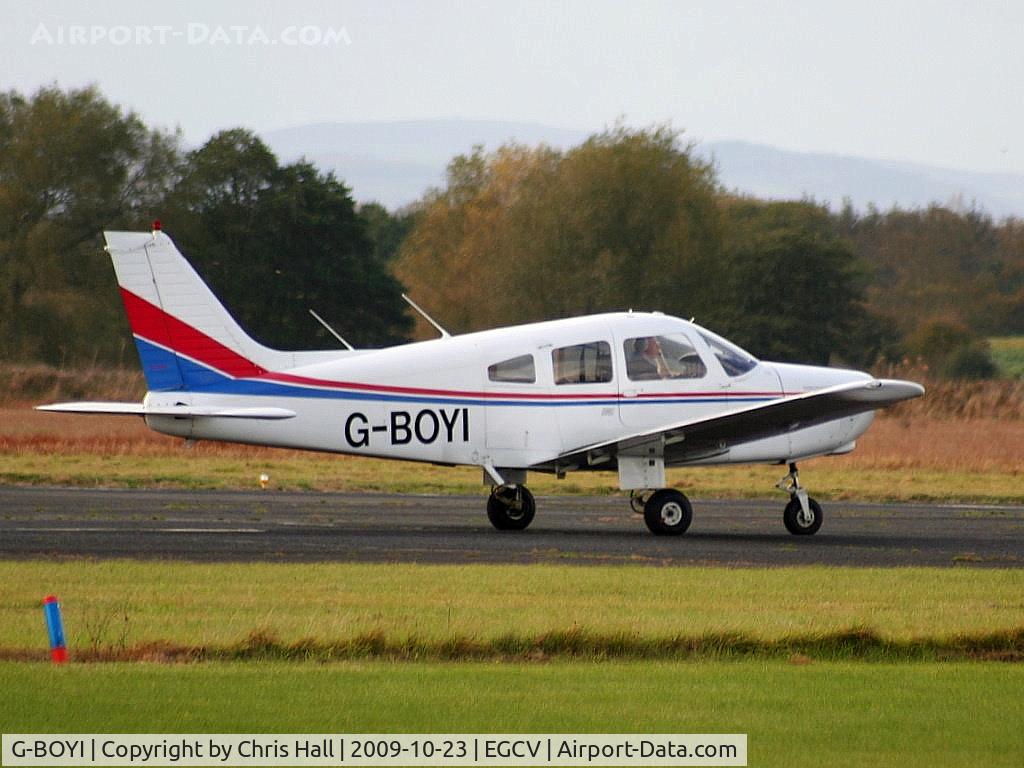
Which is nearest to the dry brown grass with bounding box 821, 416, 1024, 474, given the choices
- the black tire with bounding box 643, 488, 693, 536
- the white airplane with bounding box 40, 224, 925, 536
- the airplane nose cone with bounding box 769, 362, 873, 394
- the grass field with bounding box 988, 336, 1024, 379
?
the airplane nose cone with bounding box 769, 362, 873, 394

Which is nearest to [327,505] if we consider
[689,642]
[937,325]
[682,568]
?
[682,568]

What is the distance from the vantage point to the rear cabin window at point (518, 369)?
1934 cm

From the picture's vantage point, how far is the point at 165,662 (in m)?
10.3

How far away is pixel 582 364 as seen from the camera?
1950cm

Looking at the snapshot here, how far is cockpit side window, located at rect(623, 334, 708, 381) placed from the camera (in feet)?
64.0

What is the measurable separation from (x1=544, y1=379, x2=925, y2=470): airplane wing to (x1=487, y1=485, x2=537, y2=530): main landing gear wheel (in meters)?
0.52

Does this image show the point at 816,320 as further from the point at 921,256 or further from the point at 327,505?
the point at 327,505

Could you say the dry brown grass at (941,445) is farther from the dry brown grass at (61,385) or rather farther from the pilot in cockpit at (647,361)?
the dry brown grass at (61,385)

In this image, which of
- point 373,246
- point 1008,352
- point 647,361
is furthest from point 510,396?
point 1008,352

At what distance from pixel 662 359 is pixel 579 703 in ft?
35.2

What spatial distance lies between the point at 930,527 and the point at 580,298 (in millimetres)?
39725

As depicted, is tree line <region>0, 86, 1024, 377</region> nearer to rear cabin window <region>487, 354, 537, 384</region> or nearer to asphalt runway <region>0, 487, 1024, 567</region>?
asphalt runway <region>0, 487, 1024, 567</region>

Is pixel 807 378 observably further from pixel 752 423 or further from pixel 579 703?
pixel 579 703

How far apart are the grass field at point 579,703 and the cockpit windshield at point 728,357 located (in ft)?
31.2
